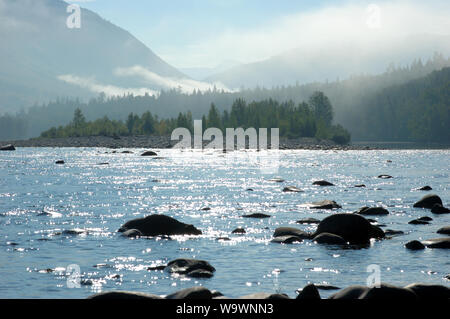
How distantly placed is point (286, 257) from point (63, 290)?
8.87 m

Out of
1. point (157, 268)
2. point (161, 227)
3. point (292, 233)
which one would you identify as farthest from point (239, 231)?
point (157, 268)

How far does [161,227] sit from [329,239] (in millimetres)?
8004

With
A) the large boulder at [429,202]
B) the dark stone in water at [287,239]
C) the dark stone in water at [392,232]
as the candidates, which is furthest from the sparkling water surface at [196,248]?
the large boulder at [429,202]

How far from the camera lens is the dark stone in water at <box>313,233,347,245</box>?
26.2 m

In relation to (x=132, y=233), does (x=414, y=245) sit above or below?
below

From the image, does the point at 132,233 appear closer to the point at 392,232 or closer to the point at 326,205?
the point at 392,232

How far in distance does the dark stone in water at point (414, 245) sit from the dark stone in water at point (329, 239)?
2.72 meters

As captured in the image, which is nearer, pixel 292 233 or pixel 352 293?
pixel 352 293

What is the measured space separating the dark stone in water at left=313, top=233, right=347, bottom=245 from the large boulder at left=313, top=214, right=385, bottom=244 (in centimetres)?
54

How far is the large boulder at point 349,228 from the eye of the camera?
26828 millimetres

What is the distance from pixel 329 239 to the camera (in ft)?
86.6

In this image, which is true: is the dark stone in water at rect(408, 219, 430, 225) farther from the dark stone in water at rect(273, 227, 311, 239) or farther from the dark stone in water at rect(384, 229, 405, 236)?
the dark stone in water at rect(273, 227, 311, 239)

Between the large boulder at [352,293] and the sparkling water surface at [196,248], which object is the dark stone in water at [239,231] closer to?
the sparkling water surface at [196,248]

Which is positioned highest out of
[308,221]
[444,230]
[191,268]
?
[308,221]
